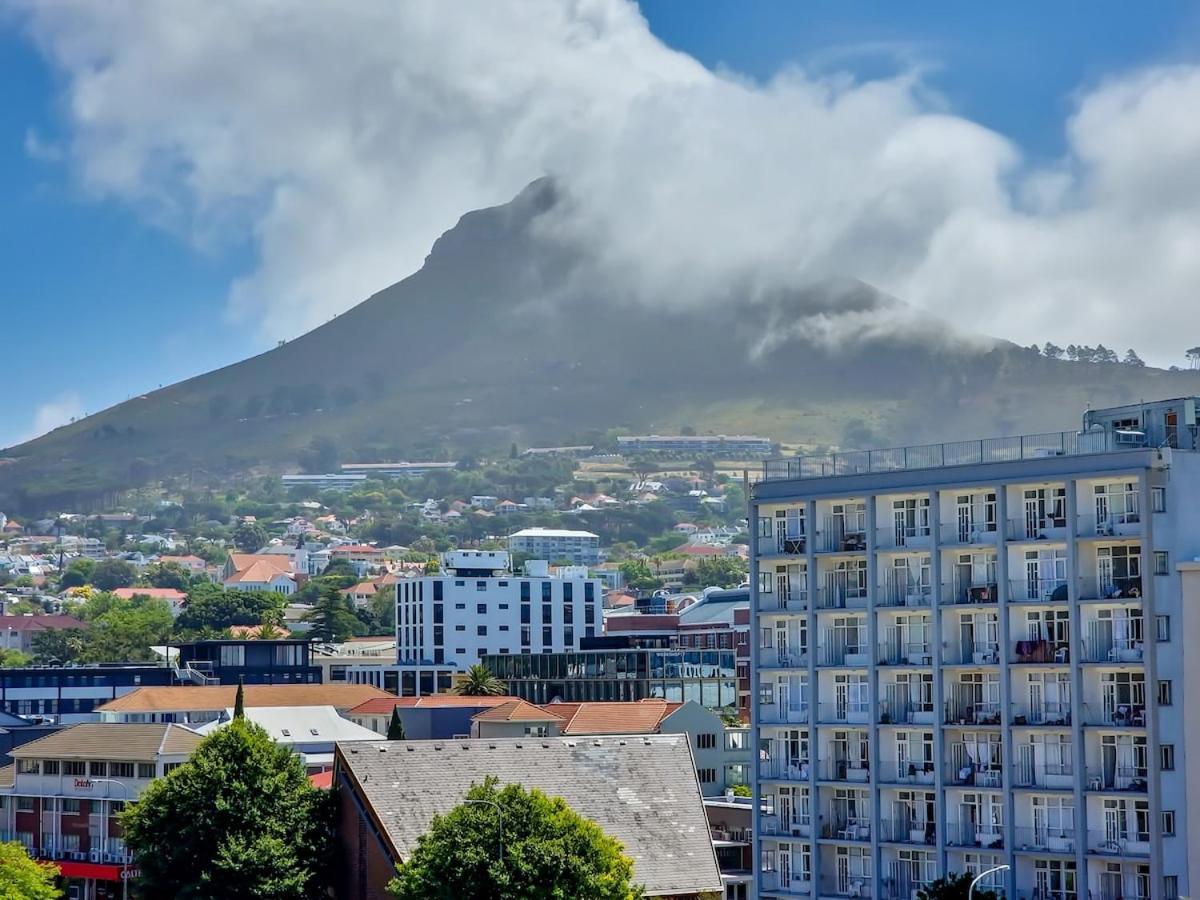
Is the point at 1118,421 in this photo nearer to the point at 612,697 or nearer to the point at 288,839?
the point at 288,839

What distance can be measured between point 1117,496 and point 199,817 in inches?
1855

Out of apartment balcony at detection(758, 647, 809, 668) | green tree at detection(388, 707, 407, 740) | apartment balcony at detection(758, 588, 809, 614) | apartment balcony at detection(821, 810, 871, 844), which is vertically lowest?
apartment balcony at detection(821, 810, 871, 844)

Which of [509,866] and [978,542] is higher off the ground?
[978,542]

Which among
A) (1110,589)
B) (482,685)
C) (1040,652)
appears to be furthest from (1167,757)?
(482,685)

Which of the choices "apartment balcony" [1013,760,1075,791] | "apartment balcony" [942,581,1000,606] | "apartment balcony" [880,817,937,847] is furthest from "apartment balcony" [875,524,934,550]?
"apartment balcony" [880,817,937,847]

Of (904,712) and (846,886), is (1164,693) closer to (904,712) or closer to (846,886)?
(904,712)

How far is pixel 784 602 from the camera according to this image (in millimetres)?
88000

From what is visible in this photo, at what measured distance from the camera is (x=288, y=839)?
331 ft

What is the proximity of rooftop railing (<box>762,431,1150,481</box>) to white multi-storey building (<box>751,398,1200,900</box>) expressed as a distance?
133 millimetres

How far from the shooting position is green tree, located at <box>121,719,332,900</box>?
98562 mm

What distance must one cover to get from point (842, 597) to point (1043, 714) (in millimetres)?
11218

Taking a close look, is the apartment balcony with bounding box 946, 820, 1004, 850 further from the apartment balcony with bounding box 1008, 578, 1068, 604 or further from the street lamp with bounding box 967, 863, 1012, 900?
the apartment balcony with bounding box 1008, 578, 1068, 604

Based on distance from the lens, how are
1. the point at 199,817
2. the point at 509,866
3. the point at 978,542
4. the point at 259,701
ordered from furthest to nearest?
the point at 259,701, the point at 199,817, the point at 509,866, the point at 978,542

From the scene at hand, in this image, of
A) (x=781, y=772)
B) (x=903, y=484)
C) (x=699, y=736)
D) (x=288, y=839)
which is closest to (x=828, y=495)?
(x=903, y=484)
